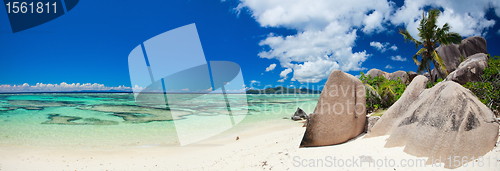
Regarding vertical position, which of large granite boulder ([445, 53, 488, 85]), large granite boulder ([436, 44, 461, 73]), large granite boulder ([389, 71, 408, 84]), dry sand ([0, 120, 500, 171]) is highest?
large granite boulder ([436, 44, 461, 73])

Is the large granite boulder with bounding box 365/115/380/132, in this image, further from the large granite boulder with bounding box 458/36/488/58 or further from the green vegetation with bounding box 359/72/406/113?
the large granite boulder with bounding box 458/36/488/58

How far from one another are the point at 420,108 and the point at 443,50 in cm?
2381

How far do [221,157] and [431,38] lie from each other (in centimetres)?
1947

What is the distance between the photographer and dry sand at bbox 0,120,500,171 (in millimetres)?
3596

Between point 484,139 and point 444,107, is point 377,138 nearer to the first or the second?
point 444,107

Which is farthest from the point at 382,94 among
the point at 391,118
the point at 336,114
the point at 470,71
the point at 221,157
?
the point at 221,157

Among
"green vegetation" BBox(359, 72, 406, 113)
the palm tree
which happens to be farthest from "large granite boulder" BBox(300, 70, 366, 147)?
the palm tree

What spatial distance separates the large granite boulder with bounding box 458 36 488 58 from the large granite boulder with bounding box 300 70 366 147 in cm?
2266

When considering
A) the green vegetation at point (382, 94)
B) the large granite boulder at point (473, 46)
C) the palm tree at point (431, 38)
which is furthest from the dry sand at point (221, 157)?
the large granite boulder at point (473, 46)

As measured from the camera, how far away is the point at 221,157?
20.7ft

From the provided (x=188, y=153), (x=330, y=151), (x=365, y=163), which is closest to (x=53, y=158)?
(x=188, y=153)

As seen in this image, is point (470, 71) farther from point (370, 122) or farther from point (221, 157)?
point (221, 157)

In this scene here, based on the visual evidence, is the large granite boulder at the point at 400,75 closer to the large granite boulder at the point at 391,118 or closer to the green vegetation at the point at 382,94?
the green vegetation at the point at 382,94

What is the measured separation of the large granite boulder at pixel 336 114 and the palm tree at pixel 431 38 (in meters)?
15.3
